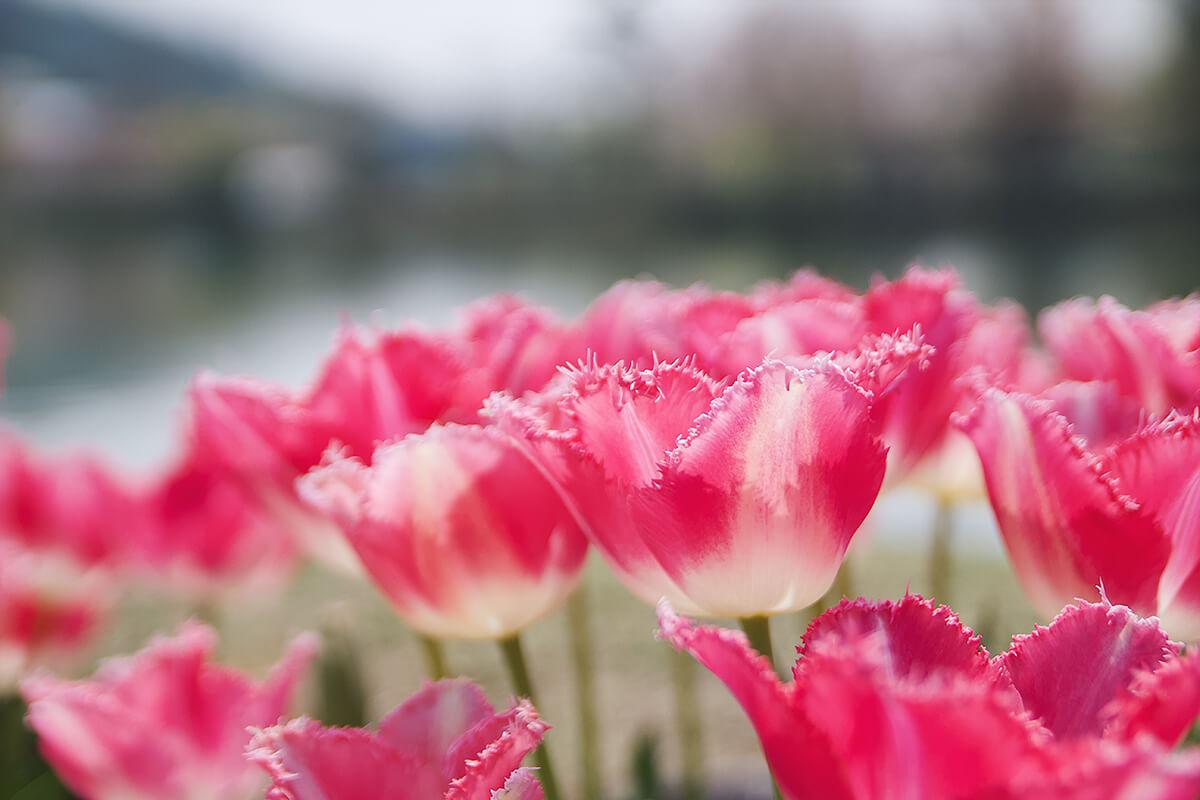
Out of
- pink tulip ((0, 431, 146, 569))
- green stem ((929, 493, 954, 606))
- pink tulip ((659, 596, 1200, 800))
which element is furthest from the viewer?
pink tulip ((0, 431, 146, 569))

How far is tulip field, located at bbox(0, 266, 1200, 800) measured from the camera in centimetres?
19

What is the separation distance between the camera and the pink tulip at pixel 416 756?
218 millimetres

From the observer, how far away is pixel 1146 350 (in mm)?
291

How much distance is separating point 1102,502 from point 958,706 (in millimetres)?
86

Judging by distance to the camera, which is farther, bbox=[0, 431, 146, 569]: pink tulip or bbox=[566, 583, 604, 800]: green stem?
bbox=[0, 431, 146, 569]: pink tulip

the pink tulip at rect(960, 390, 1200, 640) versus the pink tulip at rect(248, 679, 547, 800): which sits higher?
the pink tulip at rect(960, 390, 1200, 640)

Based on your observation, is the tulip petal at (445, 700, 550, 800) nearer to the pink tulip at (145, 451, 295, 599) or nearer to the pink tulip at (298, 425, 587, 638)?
the pink tulip at (298, 425, 587, 638)

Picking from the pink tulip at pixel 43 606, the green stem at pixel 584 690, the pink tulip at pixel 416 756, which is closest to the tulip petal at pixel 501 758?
the pink tulip at pixel 416 756

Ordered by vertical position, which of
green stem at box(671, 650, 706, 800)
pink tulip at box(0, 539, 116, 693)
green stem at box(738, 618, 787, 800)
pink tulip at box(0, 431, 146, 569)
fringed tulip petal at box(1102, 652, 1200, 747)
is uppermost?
fringed tulip petal at box(1102, 652, 1200, 747)

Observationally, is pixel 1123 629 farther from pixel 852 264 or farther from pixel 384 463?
pixel 852 264

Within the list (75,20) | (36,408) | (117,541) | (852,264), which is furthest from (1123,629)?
(75,20)

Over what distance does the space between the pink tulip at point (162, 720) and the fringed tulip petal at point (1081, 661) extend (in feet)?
0.82

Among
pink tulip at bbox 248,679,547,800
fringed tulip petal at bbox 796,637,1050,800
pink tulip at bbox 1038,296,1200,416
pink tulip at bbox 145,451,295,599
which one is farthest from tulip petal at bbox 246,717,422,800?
pink tulip at bbox 145,451,295,599

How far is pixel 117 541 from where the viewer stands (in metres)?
0.62
